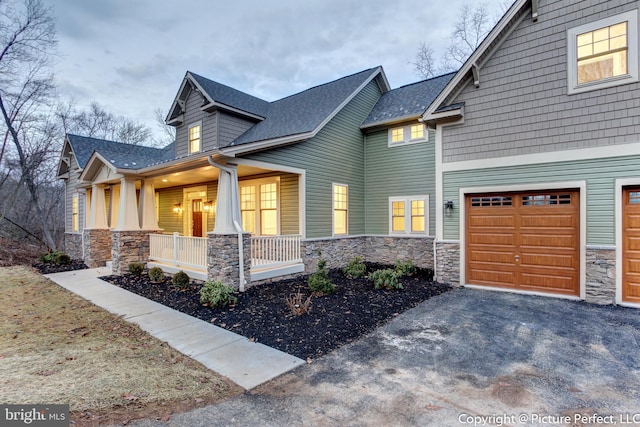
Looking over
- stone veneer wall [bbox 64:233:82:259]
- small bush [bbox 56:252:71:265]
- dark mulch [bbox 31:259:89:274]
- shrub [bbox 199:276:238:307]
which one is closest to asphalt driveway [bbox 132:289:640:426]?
shrub [bbox 199:276:238:307]

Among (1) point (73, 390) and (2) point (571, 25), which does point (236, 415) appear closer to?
(1) point (73, 390)

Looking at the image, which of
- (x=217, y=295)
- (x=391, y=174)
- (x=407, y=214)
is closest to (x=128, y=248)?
(x=217, y=295)

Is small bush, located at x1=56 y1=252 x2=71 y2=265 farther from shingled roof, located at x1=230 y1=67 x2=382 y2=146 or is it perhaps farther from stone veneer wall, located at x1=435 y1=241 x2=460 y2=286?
stone veneer wall, located at x1=435 y1=241 x2=460 y2=286

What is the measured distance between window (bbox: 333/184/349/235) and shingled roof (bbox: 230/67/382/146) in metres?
2.45

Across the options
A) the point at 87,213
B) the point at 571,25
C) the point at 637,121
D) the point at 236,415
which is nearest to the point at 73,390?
the point at 236,415

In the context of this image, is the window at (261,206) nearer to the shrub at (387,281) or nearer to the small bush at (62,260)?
the shrub at (387,281)

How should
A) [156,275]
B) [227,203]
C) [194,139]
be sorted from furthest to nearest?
[194,139] < [156,275] < [227,203]

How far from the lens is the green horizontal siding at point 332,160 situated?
9.01m

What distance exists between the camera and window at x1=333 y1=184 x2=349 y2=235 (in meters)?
10.4

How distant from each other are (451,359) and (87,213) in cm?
1590

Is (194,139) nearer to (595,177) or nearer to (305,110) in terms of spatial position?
(305,110)

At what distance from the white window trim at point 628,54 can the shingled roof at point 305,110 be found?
20.2 feet

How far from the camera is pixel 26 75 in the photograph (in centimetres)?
1527

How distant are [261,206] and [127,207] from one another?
4.37 metres
